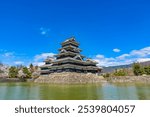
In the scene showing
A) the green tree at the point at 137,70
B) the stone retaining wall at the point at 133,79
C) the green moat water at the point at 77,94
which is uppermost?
the green tree at the point at 137,70

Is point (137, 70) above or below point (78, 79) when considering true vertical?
above

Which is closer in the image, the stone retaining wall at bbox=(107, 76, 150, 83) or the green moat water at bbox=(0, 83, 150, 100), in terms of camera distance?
the green moat water at bbox=(0, 83, 150, 100)

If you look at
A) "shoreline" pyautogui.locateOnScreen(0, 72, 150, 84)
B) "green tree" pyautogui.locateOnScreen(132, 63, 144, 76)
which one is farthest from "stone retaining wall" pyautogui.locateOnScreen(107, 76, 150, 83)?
"green tree" pyautogui.locateOnScreen(132, 63, 144, 76)

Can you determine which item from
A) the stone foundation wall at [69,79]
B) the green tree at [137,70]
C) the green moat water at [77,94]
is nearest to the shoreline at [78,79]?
the stone foundation wall at [69,79]

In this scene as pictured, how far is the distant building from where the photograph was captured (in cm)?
4403

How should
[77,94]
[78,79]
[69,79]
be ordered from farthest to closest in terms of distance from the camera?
[78,79] → [69,79] → [77,94]

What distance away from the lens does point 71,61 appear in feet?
145

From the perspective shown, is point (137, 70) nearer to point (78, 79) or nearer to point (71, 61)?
point (71, 61)

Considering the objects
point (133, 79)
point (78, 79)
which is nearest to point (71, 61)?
point (78, 79)

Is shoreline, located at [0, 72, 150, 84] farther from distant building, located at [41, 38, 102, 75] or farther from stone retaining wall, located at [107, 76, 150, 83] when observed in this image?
distant building, located at [41, 38, 102, 75]

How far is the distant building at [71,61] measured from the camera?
144 feet

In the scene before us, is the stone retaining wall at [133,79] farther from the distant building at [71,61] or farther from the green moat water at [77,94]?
the green moat water at [77,94]

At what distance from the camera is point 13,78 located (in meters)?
55.1

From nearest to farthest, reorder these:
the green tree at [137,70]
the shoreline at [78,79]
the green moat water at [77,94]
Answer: the green moat water at [77,94] → the shoreline at [78,79] → the green tree at [137,70]
